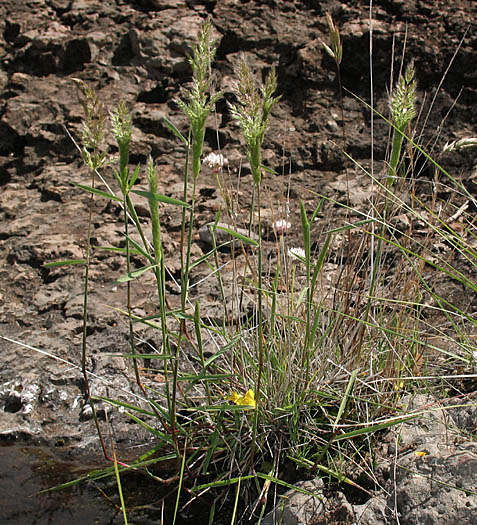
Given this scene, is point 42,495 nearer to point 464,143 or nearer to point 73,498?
point 73,498

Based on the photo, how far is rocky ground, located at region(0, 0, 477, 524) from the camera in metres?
2.47

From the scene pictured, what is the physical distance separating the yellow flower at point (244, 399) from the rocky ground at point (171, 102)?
0.80m

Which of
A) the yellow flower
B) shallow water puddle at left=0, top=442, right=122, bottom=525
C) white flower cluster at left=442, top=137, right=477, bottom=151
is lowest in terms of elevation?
shallow water puddle at left=0, top=442, right=122, bottom=525

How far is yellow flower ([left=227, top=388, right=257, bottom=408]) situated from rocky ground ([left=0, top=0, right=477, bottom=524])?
0.80m

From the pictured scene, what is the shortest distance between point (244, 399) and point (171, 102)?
6.39 feet

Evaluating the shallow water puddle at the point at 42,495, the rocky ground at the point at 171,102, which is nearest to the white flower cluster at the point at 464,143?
the rocky ground at the point at 171,102

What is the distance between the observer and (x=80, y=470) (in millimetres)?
1679

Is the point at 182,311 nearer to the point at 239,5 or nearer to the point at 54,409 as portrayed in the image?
the point at 54,409

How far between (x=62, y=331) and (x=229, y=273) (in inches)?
26.2

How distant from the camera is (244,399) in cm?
148

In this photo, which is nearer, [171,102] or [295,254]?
[295,254]

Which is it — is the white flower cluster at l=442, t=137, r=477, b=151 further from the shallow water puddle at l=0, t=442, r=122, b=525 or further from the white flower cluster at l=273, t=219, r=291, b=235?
the shallow water puddle at l=0, t=442, r=122, b=525

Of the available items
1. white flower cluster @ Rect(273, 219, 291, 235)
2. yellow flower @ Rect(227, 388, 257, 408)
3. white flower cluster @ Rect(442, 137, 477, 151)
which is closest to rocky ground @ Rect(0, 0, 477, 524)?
white flower cluster @ Rect(273, 219, 291, 235)

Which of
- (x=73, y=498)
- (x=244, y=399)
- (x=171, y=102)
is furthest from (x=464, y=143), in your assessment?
(x=171, y=102)
